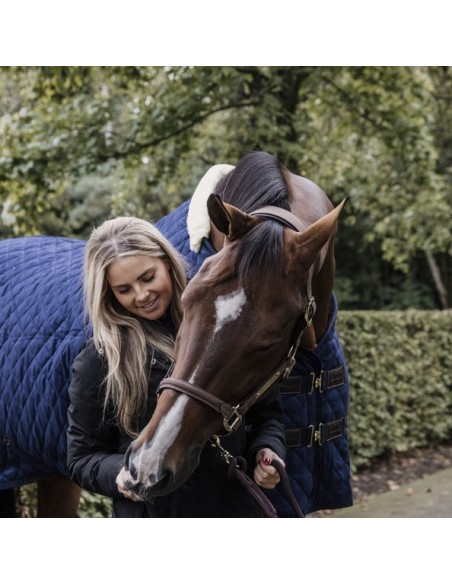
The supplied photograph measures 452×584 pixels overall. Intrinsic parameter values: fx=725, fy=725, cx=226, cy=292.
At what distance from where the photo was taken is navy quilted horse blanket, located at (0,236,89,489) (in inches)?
102

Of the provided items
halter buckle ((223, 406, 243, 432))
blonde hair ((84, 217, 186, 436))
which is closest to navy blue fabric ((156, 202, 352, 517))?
blonde hair ((84, 217, 186, 436))

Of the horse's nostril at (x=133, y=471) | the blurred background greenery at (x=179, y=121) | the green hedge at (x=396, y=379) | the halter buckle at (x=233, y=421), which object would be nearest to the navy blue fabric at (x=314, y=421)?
the halter buckle at (x=233, y=421)

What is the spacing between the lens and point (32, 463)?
2973 millimetres

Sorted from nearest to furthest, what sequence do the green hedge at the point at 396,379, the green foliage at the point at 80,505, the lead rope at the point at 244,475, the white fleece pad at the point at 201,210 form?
the lead rope at the point at 244,475
the white fleece pad at the point at 201,210
the green foliage at the point at 80,505
the green hedge at the point at 396,379

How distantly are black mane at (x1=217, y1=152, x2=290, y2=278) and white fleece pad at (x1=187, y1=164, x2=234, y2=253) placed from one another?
69 mm

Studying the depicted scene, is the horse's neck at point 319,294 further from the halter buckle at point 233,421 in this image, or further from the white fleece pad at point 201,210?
the halter buckle at point 233,421

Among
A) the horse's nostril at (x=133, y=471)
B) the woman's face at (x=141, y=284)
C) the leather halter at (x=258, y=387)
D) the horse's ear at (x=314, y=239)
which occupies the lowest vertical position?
the horse's nostril at (x=133, y=471)

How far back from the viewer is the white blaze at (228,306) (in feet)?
5.53

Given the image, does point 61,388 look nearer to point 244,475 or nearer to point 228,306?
point 244,475

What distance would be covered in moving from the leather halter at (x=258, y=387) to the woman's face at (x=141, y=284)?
0.35 m

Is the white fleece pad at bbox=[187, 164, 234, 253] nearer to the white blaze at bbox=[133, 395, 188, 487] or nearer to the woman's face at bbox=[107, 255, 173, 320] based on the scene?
the woman's face at bbox=[107, 255, 173, 320]

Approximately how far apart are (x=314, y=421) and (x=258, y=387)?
0.81 metres

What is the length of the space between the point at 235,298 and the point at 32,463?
65.0 inches
